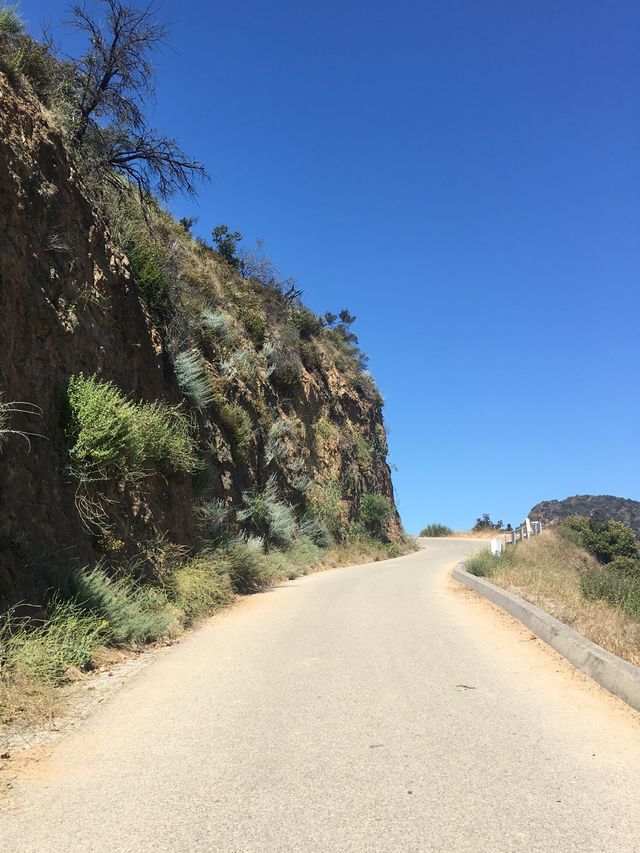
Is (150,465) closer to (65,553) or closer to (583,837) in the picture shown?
(65,553)

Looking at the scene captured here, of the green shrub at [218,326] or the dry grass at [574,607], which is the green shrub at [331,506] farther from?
the dry grass at [574,607]

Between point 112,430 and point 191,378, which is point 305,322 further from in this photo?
point 112,430

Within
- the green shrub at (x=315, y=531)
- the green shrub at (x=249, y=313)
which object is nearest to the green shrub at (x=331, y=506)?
the green shrub at (x=315, y=531)

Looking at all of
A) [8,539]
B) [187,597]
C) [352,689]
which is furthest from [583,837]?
[187,597]

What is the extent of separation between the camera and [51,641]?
6.53m

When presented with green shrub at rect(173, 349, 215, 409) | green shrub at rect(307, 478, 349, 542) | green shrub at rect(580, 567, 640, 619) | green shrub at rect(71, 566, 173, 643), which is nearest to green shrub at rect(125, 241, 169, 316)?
green shrub at rect(173, 349, 215, 409)

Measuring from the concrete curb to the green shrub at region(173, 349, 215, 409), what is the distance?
809 cm

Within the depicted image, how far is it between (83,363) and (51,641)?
15.8ft

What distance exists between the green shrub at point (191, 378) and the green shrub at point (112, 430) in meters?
2.56

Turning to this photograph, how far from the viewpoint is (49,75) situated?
11.9 meters

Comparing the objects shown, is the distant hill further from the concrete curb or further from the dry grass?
the concrete curb

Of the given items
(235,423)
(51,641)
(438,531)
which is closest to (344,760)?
(51,641)

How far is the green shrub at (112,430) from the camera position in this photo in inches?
352

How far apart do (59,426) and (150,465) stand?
2.81 meters
